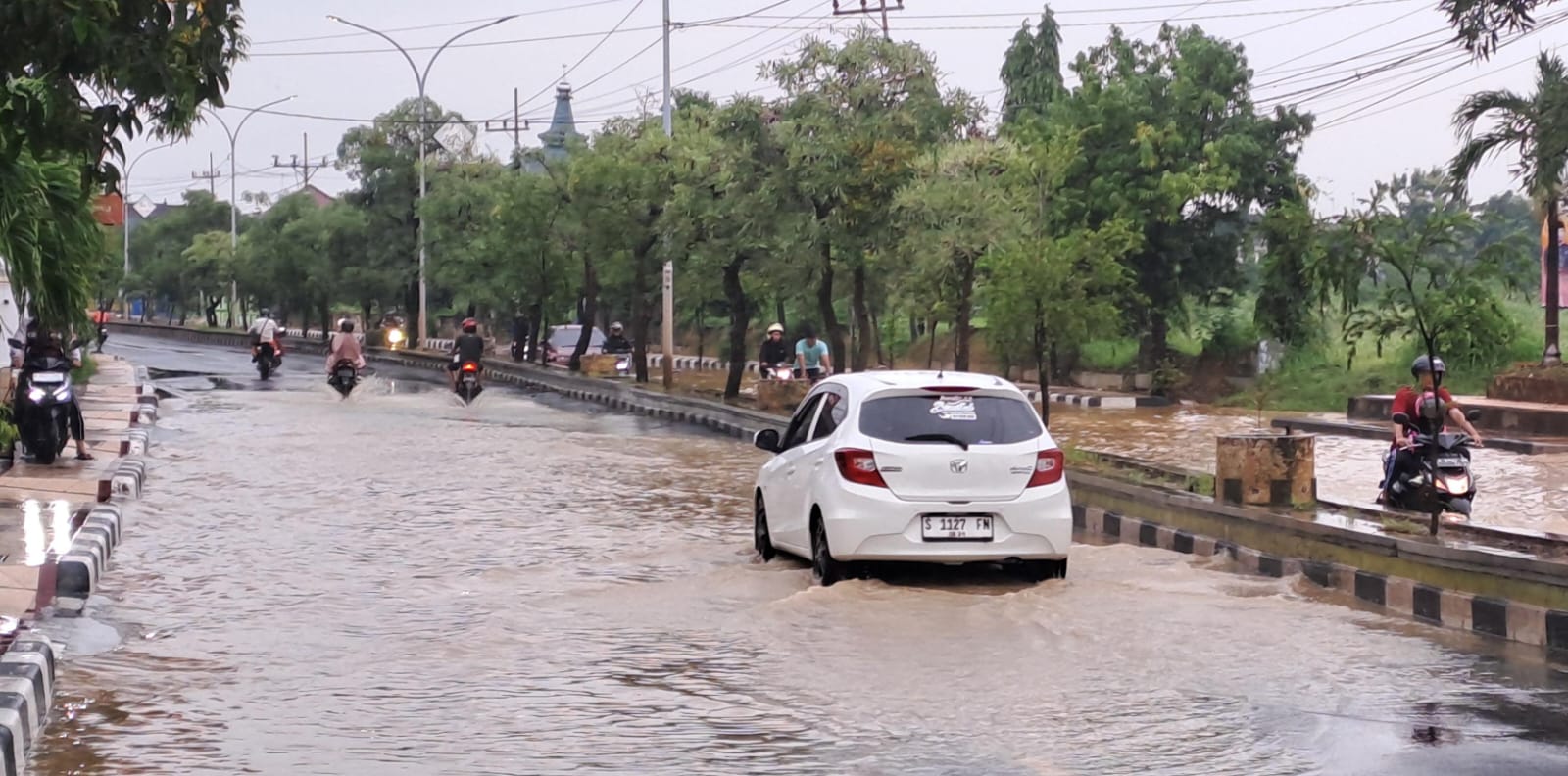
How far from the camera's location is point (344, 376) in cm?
3522

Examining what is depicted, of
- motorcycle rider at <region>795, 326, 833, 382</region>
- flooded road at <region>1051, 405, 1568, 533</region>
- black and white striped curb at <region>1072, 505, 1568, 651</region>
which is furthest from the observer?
motorcycle rider at <region>795, 326, 833, 382</region>

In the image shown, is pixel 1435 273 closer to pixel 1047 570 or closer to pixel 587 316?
pixel 1047 570

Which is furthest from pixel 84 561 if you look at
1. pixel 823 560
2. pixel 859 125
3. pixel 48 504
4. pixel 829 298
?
pixel 829 298

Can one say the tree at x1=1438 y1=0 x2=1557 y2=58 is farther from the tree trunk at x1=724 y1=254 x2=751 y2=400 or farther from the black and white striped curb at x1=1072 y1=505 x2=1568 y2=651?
the tree trunk at x1=724 y1=254 x2=751 y2=400

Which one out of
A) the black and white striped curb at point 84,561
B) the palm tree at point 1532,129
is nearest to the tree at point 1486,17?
the palm tree at point 1532,129

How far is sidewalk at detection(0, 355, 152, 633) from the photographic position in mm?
11164

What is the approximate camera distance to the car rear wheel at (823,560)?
11.8 metres

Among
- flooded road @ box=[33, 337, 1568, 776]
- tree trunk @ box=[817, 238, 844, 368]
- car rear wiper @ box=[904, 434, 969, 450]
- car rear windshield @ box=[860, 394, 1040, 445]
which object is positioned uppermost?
tree trunk @ box=[817, 238, 844, 368]

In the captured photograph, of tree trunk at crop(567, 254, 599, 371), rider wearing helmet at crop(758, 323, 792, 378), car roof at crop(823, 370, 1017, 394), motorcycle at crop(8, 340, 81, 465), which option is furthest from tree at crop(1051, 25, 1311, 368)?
car roof at crop(823, 370, 1017, 394)

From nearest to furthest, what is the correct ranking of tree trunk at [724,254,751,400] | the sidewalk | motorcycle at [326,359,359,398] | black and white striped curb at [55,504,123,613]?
the sidewalk
black and white striped curb at [55,504,123,613]
tree trunk at [724,254,751,400]
motorcycle at [326,359,359,398]

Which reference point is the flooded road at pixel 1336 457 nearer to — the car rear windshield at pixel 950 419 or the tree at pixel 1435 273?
the tree at pixel 1435 273

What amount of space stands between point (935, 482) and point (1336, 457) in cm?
1282

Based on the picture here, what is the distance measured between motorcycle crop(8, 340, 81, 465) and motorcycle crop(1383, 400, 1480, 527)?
12166 mm

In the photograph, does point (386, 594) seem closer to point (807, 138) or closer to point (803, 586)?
point (803, 586)
